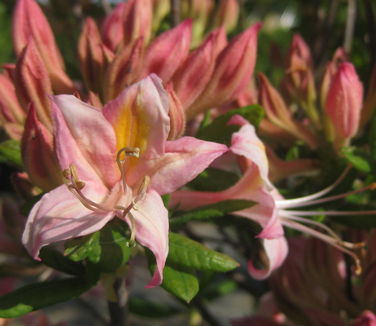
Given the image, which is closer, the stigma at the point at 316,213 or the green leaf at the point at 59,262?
the green leaf at the point at 59,262

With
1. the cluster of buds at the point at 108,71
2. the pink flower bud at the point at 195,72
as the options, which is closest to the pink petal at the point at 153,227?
the cluster of buds at the point at 108,71

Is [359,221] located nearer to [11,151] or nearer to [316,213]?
[316,213]

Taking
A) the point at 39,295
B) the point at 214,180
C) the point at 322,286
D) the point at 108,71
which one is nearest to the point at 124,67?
the point at 108,71

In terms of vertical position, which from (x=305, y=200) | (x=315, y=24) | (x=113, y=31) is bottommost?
(x=315, y=24)

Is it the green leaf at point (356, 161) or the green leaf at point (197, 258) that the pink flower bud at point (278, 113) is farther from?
the green leaf at point (197, 258)

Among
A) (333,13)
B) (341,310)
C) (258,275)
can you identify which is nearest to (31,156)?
(258,275)

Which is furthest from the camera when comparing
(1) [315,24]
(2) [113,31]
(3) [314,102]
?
(1) [315,24]

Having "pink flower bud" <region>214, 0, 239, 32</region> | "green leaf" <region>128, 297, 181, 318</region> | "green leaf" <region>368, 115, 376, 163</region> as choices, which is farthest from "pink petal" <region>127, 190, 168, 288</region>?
"green leaf" <region>128, 297, 181, 318</region>
